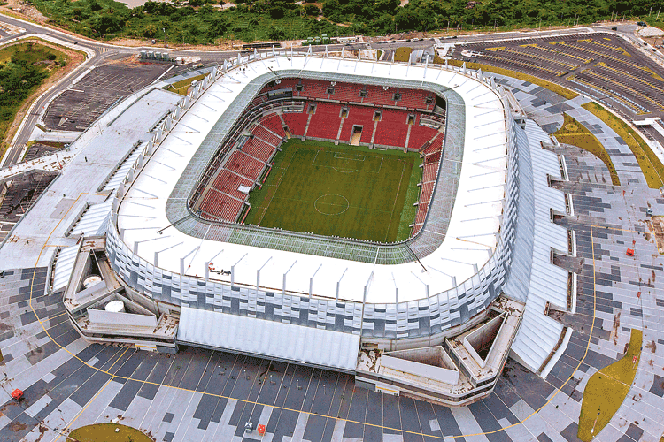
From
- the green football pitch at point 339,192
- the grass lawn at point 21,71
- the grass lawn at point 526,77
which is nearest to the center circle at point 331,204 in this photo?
the green football pitch at point 339,192

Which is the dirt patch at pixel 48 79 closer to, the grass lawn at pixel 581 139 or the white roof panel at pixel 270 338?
the white roof panel at pixel 270 338

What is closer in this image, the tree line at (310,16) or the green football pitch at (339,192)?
the green football pitch at (339,192)

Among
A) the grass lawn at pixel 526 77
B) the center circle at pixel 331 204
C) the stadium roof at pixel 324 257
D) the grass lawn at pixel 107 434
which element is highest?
the grass lawn at pixel 526 77

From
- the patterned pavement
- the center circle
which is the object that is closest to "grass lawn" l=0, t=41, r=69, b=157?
the patterned pavement

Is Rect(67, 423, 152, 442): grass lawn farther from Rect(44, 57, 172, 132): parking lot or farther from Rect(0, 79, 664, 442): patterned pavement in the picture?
Rect(44, 57, 172, 132): parking lot

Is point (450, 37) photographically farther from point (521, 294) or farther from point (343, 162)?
point (521, 294)

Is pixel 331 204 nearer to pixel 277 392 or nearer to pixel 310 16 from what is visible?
pixel 277 392
